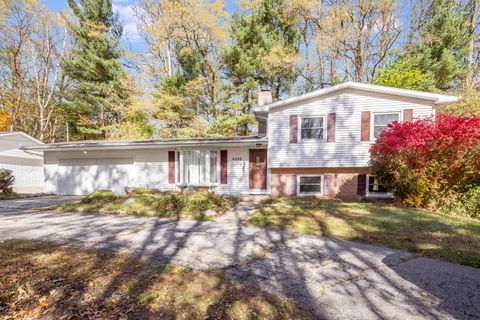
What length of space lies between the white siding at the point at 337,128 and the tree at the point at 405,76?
762cm

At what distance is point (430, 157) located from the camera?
7168mm

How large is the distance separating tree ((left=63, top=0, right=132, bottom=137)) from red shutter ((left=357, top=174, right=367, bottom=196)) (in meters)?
18.2

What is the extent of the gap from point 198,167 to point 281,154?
161 inches

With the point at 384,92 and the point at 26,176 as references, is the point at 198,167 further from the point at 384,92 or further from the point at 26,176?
the point at 26,176

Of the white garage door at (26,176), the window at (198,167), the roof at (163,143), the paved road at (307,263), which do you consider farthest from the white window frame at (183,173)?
the white garage door at (26,176)

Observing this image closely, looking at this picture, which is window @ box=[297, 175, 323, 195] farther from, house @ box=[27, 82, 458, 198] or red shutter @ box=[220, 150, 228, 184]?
red shutter @ box=[220, 150, 228, 184]

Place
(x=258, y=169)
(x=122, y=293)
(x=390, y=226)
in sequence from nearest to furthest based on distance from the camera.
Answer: (x=122, y=293)
(x=390, y=226)
(x=258, y=169)

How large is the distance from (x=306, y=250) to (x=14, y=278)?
432 cm

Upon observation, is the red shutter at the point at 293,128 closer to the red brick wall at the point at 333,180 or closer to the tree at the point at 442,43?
the red brick wall at the point at 333,180

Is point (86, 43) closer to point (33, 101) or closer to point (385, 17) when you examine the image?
point (33, 101)

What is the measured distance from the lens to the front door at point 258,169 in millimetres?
11203

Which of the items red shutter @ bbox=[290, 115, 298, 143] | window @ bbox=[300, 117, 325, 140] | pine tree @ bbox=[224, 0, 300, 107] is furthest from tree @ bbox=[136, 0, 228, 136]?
window @ bbox=[300, 117, 325, 140]

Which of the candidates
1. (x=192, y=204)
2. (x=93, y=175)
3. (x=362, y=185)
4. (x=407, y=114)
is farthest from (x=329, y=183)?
(x=93, y=175)

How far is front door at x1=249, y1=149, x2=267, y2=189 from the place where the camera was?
36.8 feet
